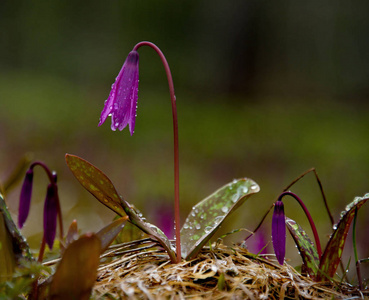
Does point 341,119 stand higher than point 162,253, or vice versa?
point 162,253

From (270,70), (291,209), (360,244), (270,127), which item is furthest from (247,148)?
(270,70)

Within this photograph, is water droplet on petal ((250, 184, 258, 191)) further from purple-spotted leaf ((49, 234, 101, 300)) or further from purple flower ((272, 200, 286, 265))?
purple-spotted leaf ((49, 234, 101, 300))

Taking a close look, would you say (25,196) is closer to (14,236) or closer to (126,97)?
(14,236)

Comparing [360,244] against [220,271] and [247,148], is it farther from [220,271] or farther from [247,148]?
[247,148]

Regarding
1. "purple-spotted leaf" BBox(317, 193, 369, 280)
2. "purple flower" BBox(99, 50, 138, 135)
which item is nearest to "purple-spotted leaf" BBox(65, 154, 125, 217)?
"purple flower" BBox(99, 50, 138, 135)

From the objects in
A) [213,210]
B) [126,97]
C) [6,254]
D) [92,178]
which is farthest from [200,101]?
[6,254]

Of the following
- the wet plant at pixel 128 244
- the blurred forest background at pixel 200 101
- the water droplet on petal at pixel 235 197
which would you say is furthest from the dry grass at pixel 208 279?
the blurred forest background at pixel 200 101

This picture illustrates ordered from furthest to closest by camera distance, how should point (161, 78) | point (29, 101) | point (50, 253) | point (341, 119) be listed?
point (161, 78) < point (341, 119) < point (29, 101) < point (50, 253)
